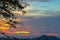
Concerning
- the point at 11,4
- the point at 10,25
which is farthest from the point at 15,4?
the point at 10,25

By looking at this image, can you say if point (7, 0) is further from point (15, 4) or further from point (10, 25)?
point (10, 25)

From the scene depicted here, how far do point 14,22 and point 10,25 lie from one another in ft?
1.25

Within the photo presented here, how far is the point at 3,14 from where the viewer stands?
21203mm

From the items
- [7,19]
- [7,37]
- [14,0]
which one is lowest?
[7,37]

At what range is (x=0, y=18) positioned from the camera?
70.8 ft

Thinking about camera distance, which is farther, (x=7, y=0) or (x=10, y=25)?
(x=10, y=25)

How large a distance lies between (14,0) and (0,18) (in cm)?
184

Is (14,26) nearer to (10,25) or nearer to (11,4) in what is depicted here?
(10,25)

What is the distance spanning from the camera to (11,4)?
69.7ft

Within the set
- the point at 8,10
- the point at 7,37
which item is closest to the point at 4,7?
the point at 8,10

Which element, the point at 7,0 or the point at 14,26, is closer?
the point at 7,0

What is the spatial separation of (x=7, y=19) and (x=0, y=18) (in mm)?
525

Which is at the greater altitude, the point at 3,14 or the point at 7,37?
the point at 3,14

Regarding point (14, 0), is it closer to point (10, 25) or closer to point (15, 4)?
point (15, 4)
